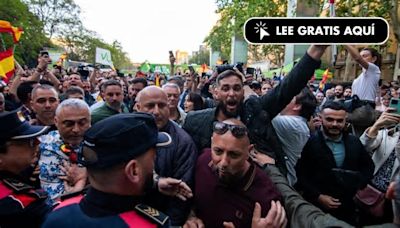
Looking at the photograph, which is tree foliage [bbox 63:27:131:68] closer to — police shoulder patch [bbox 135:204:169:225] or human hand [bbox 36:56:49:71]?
human hand [bbox 36:56:49:71]

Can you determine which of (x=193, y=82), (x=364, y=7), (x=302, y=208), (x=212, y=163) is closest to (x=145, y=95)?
(x=212, y=163)

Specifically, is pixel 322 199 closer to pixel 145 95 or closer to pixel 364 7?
pixel 145 95

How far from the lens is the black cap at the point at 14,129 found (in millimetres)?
2182

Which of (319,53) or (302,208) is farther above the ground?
(319,53)

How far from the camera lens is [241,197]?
2.36m

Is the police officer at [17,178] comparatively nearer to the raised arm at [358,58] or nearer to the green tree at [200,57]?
the raised arm at [358,58]

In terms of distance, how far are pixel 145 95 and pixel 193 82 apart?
18.2 ft

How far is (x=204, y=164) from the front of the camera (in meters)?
2.62

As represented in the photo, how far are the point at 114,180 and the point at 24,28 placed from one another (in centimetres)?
3217

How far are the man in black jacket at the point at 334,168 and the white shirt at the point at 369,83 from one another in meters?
1.67

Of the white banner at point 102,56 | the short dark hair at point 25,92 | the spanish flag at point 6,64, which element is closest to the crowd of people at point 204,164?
the short dark hair at point 25,92

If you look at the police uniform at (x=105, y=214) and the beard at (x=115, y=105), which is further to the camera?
the beard at (x=115, y=105)

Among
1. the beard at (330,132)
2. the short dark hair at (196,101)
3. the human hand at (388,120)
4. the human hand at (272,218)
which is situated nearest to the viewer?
the human hand at (272,218)

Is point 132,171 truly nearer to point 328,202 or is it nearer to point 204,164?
point 204,164
